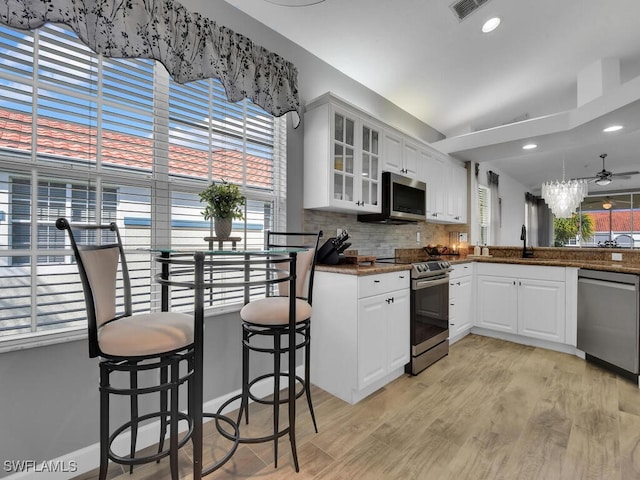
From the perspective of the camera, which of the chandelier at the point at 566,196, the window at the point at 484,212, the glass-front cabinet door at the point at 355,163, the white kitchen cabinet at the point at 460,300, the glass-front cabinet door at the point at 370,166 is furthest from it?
the window at the point at 484,212

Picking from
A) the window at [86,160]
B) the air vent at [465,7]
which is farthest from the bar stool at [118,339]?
the air vent at [465,7]

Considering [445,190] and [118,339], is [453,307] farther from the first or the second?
[118,339]

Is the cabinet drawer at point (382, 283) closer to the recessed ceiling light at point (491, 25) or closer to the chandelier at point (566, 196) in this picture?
the recessed ceiling light at point (491, 25)

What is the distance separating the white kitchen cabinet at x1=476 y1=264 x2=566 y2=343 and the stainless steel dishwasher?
19cm

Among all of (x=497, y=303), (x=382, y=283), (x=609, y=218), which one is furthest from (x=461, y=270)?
(x=609, y=218)

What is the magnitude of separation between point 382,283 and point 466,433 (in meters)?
1.05

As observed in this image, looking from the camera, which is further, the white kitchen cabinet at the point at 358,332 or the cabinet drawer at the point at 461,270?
the cabinet drawer at the point at 461,270

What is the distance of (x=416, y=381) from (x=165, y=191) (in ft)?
7.78

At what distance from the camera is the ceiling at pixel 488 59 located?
2.44m

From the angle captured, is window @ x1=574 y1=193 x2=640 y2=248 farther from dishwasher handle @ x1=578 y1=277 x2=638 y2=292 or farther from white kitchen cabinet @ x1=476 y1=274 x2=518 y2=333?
dishwasher handle @ x1=578 y1=277 x2=638 y2=292

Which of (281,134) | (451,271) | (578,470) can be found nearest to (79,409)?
(281,134)

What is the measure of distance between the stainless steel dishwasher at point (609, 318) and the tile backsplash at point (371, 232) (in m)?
1.71

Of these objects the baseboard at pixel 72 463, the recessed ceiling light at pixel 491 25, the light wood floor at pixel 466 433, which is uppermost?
the recessed ceiling light at pixel 491 25

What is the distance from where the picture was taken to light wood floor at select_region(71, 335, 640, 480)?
152 centimetres
